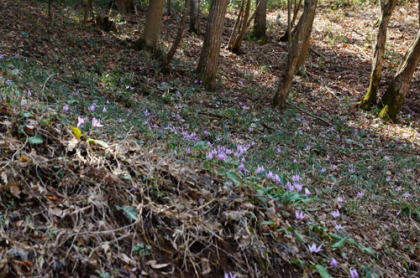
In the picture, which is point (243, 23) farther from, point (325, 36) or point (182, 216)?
point (182, 216)

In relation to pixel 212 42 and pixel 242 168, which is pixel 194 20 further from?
pixel 242 168

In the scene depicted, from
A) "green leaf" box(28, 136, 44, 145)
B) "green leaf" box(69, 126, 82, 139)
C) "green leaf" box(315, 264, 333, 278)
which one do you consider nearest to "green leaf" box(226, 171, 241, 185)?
"green leaf" box(315, 264, 333, 278)

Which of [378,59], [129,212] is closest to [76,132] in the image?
[129,212]

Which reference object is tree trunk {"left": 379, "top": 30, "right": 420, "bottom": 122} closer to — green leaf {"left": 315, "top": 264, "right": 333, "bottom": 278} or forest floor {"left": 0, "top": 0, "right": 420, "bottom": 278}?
forest floor {"left": 0, "top": 0, "right": 420, "bottom": 278}

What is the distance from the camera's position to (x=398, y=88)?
10430mm

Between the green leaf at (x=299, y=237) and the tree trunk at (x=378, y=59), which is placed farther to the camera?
the tree trunk at (x=378, y=59)

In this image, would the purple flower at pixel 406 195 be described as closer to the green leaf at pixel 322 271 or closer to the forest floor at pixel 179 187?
the forest floor at pixel 179 187

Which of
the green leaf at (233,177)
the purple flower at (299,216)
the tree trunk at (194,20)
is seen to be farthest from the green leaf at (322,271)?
the tree trunk at (194,20)

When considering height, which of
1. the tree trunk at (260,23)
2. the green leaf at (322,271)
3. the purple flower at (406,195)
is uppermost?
the tree trunk at (260,23)

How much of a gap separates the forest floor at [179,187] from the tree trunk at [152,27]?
2.18m

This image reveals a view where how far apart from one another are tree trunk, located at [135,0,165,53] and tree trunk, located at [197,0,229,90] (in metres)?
1.90

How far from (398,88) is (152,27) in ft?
24.6

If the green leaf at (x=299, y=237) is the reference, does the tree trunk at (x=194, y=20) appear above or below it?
above

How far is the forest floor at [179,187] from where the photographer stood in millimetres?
2217
